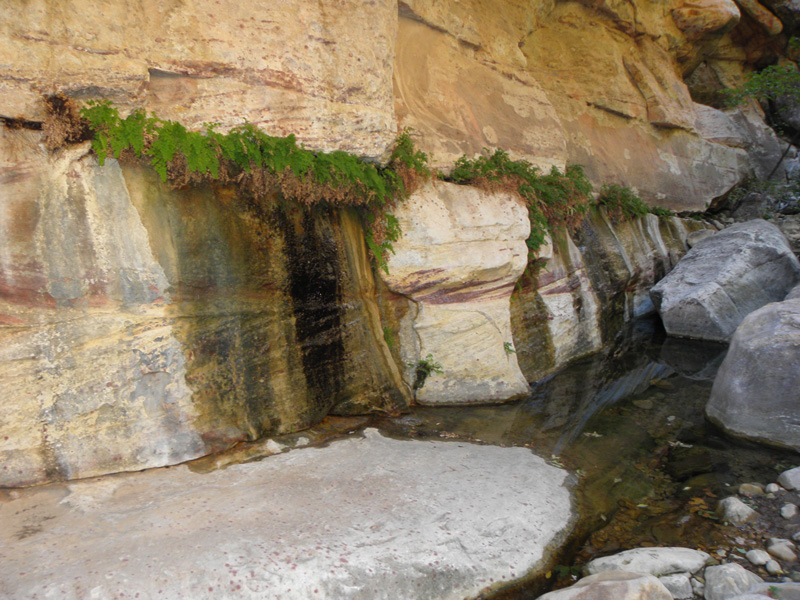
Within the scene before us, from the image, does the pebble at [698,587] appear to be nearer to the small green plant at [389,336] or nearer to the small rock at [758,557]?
the small rock at [758,557]

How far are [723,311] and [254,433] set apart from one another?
9.23 metres

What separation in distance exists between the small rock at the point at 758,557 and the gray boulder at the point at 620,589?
3.80ft

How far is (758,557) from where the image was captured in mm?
3891

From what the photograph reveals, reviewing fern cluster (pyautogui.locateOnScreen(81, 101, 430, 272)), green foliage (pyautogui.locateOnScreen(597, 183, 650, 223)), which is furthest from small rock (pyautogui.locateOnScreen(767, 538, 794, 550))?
green foliage (pyautogui.locateOnScreen(597, 183, 650, 223))

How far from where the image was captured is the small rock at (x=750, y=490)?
4887 millimetres

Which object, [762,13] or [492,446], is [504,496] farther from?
[762,13]

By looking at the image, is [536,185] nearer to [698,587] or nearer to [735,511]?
[735,511]

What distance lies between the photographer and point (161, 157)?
510 cm

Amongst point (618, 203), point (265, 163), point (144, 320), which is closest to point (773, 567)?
point (144, 320)

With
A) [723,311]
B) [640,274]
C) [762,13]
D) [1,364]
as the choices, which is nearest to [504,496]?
[1,364]

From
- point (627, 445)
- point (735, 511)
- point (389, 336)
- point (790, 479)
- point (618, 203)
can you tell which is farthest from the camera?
point (618, 203)

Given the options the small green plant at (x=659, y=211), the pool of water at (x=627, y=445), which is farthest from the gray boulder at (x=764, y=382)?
the small green plant at (x=659, y=211)

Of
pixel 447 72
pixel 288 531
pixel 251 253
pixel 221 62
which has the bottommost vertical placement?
pixel 288 531

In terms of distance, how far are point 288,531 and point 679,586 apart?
272 centimetres
